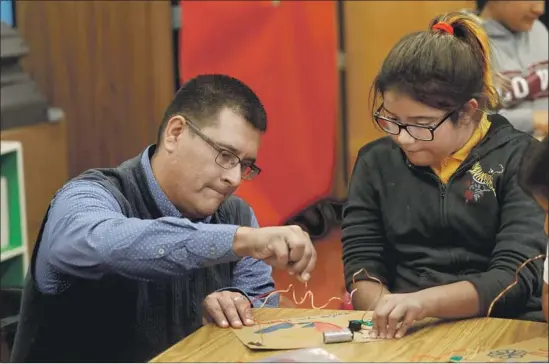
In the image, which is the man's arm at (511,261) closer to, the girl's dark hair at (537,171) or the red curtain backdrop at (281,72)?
the girl's dark hair at (537,171)

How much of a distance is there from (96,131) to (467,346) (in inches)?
102

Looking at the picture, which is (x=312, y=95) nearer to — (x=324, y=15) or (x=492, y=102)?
(x=324, y=15)

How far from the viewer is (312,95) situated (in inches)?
145

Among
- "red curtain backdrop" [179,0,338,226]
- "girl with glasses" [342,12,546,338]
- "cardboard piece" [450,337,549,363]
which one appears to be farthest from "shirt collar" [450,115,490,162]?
"red curtain backdrop" [179,0,338,226]

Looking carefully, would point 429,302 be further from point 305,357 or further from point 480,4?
point 480,4

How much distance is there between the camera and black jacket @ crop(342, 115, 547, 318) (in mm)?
1701

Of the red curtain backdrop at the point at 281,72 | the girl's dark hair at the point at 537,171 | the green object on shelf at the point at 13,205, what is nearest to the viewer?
the girl's dark hair at the point at 537,171

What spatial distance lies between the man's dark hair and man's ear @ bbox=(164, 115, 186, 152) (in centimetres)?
2

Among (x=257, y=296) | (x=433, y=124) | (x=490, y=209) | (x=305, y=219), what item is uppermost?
(x=433, y=124)

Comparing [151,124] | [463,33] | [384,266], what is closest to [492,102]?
[463,33]

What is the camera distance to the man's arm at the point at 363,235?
1.84 metres

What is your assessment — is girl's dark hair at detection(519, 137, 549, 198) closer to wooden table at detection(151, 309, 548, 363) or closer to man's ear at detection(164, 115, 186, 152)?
wooden table at detection(151, 309, 548, 363)

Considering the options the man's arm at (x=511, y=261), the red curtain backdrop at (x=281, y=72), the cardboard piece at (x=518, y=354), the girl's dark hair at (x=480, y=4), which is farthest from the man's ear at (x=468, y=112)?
the red curtain backdrop at (x=281, y=72)

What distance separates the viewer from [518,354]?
53.1 inches
